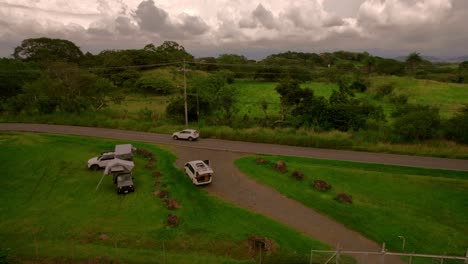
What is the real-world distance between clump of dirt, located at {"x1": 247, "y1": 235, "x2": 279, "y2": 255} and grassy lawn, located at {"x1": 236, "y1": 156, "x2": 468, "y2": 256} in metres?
5.35

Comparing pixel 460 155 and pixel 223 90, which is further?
pixel 223 90

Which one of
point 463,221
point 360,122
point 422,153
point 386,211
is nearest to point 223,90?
point 360,122

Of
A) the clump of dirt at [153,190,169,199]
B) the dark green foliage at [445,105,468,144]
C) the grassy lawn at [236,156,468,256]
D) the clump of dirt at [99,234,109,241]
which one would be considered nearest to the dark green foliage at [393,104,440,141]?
the dark green foliage at [445,105,468,144]

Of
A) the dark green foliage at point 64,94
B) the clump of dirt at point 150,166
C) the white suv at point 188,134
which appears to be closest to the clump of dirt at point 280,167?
the clump of dirt at point 150,166

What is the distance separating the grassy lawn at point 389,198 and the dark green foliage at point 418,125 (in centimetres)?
673

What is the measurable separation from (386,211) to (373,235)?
324cm

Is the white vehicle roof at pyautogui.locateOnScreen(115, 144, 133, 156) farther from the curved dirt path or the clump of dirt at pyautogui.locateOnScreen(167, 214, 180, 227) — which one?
the clump of dirt at pyautogui.locateOnScreen(167, 214, 180, 227)

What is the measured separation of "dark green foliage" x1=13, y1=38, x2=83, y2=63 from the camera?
3317 inches

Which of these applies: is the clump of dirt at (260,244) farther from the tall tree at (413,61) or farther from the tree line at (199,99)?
the tall tree at (413,61)

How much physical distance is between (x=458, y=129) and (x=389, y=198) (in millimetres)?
16882

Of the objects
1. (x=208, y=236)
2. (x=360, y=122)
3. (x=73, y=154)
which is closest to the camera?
(x=208, y=236)

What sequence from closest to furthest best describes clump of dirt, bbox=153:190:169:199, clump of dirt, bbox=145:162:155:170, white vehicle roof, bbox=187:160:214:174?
1. clump of dirt, bbox=153:190:169:199
2. white vehicle roof, bbox=187:160:214:174
3. clump of dirt, bbox=145:162:155:170

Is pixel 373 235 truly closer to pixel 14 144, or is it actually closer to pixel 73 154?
pixel 73 154

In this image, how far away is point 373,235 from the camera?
1642cm
